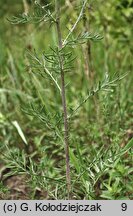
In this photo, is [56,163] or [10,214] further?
[56,163]

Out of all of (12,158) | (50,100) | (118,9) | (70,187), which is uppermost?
(118,9)

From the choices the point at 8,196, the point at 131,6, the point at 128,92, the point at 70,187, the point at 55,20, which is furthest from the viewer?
the point at 131,6

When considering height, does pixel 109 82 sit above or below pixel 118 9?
below

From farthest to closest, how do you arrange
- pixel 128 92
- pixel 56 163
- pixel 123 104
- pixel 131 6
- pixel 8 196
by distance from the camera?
pixel 131 6 < pixel 128 92 < pixel 123 104 < pixel 56 163 < pixel 8 196

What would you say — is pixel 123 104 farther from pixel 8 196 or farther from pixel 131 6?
pixel 8 196

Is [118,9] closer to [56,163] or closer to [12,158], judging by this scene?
[56,163]

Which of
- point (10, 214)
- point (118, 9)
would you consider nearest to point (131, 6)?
point (118, 9)

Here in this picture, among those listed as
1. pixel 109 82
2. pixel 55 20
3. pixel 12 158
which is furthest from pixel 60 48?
pixel 12 158
